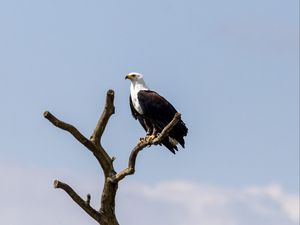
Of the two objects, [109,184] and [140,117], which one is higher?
[140,117]

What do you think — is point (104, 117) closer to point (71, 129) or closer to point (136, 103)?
point (71, 129)

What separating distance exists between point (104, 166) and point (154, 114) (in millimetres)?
4528

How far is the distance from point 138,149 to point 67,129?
1.13m

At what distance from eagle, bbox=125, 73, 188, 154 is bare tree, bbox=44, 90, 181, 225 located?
376cm

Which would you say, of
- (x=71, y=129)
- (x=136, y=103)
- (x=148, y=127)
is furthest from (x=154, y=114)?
(x=71, y=129)

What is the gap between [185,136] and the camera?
738 inches

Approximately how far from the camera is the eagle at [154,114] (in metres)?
18.7

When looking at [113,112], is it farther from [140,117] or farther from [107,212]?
[140,117]

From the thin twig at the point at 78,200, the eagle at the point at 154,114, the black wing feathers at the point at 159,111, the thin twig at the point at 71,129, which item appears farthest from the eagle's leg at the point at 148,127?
the thin twig at the point at 71,129

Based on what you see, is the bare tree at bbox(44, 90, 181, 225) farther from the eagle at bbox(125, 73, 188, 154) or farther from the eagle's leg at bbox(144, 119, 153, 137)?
the eagle's leg at bbox(144, 119, 153, 137)

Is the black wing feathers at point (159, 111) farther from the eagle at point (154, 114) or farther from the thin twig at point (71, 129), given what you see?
the thin twig at point (71, 129)

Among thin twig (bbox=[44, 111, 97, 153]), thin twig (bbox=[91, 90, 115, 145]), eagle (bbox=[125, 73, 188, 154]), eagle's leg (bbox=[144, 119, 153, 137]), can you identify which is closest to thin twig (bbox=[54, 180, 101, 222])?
thin twig (bbox=[44, 111, 97, 153])

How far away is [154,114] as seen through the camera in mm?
19047

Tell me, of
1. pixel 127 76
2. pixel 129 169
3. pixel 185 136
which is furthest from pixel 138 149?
pixel 127 76
